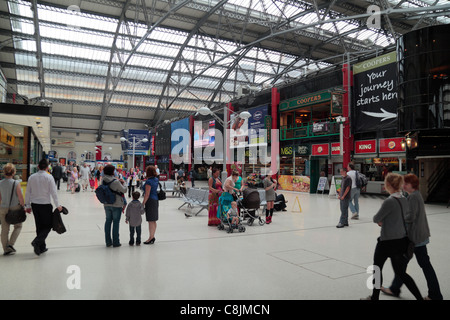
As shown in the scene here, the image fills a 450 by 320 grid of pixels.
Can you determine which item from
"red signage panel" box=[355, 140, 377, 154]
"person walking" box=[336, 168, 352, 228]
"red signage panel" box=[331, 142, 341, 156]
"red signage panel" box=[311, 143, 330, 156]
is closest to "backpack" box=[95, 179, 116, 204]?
"person walking" box=[336, 168, 352, 228]

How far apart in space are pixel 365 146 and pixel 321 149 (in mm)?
3448

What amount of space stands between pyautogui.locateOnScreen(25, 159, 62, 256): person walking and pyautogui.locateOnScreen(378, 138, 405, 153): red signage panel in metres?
18.0

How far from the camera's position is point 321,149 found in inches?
901

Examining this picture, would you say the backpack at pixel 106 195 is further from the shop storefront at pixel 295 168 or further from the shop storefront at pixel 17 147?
the shop storefront at pixel 295 168

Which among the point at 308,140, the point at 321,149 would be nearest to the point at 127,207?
the point at 321,149

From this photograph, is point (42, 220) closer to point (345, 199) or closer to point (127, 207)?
point (127, 207)

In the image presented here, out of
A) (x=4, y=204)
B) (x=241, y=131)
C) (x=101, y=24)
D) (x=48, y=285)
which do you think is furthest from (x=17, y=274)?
(x=101, y=24)

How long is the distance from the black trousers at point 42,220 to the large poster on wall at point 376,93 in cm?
1792

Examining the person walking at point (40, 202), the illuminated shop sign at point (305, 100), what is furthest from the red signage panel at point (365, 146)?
the person walking at point (40, 202)

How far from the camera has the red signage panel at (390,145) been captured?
Result: 18.2 meters

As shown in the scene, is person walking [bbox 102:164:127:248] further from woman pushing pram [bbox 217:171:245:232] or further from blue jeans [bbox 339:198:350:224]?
blue jeans [bbox 339:198:350:224]

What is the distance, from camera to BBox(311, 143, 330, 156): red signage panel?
22.4 meters
